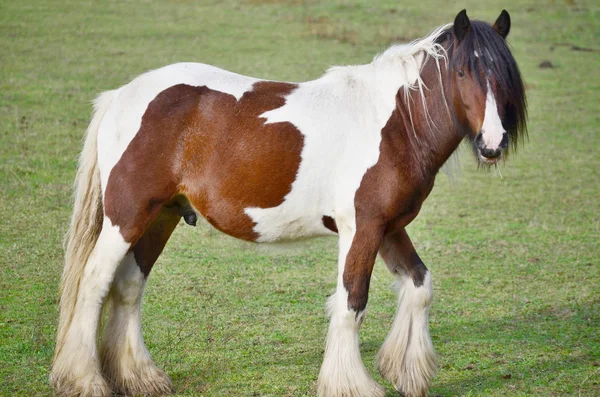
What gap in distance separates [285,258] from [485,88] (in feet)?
12.2

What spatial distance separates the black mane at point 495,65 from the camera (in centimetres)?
492

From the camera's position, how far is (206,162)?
203 inches

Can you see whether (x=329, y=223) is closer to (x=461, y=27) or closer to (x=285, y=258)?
(x=461, y=27)

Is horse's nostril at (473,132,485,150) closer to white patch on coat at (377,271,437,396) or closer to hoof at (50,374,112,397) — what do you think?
white patch on coat at (377,271,437,396)

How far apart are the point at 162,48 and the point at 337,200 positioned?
1204 cm

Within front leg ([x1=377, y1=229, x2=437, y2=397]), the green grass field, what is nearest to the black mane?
front leg ([x1=377, y1=229, x2=437, y2=397])

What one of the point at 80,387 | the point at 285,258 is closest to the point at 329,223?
the point at 80,387

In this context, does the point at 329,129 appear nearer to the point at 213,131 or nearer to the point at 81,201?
the point at 213,131

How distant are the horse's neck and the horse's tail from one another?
1.87 meters

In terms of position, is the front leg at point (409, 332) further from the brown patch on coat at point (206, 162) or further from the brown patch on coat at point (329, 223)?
the brown patch on coat at point (206, 162)

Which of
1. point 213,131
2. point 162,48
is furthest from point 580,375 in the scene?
point 162,48

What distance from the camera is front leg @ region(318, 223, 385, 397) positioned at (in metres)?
4.96

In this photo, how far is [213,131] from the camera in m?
5.18

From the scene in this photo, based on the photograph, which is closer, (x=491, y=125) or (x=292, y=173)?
(x=491, y=125)
